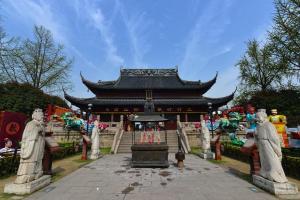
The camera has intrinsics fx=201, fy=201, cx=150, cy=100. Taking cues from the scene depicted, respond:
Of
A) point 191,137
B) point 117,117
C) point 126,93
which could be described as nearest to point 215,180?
point 191,137

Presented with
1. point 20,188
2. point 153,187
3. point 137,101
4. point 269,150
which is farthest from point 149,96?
point 20,188

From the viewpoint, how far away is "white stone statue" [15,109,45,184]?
6020 mm

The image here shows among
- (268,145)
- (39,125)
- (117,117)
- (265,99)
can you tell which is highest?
(265,99)

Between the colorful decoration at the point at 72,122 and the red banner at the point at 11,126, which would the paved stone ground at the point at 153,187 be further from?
the colorful decoration at the point at 72,122

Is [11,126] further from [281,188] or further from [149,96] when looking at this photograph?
[149,96]

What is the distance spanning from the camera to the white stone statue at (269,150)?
18.6 feet

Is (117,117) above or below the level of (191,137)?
above

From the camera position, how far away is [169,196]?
5.62 meters

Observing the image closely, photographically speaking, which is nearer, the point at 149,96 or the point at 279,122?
the point at 279,122

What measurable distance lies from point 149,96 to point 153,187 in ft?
76.6

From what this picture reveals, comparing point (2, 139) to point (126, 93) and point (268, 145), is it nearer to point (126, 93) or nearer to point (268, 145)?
point (268, 145)

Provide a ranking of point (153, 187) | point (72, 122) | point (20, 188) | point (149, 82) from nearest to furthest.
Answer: point (20, 188) < point (153, 187) < point (72, 122) < point (149, 82)

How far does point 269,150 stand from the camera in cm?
589

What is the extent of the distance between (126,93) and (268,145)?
2650 cm
